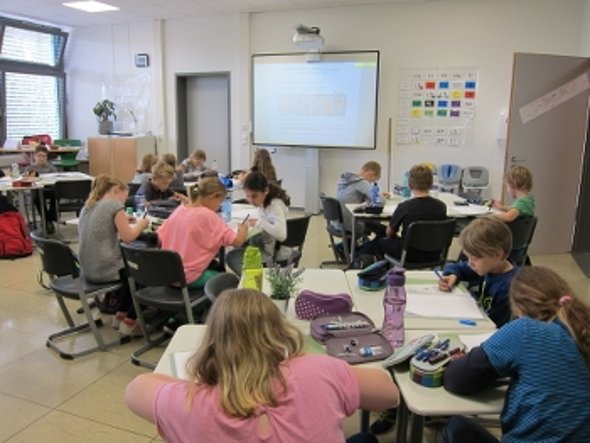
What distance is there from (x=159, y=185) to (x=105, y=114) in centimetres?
476

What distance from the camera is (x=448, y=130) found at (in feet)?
22.9

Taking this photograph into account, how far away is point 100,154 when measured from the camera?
8.41m

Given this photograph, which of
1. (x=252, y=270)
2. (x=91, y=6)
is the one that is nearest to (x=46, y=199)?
(x=91, y=6)

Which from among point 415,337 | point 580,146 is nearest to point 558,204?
point 580,146

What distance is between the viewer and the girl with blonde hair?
3.17 meters

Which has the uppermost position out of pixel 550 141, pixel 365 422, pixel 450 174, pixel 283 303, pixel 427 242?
pixel 550 141

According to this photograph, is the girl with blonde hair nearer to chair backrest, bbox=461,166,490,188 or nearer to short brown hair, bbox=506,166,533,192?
short brown hair, bbox=506,166,533,192

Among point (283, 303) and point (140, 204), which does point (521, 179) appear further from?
point (140, 204)

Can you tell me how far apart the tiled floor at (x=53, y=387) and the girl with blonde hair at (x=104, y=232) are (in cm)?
51

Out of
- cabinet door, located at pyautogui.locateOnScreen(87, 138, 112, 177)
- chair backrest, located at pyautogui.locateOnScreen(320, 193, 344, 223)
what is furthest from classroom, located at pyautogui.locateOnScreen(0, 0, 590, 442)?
chair backrest, located at pyautogui.locateOnScreen(320, 193, 344, 223)

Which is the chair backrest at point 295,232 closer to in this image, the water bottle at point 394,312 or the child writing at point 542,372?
the water bottle at point 394,312

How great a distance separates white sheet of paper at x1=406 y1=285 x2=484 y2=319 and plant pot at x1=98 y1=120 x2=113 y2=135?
762 centimetres

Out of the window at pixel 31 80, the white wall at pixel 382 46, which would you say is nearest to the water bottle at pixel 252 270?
the white wall at pixel 382 46

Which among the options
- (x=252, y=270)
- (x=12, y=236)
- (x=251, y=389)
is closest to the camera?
(x=251, y=389)
